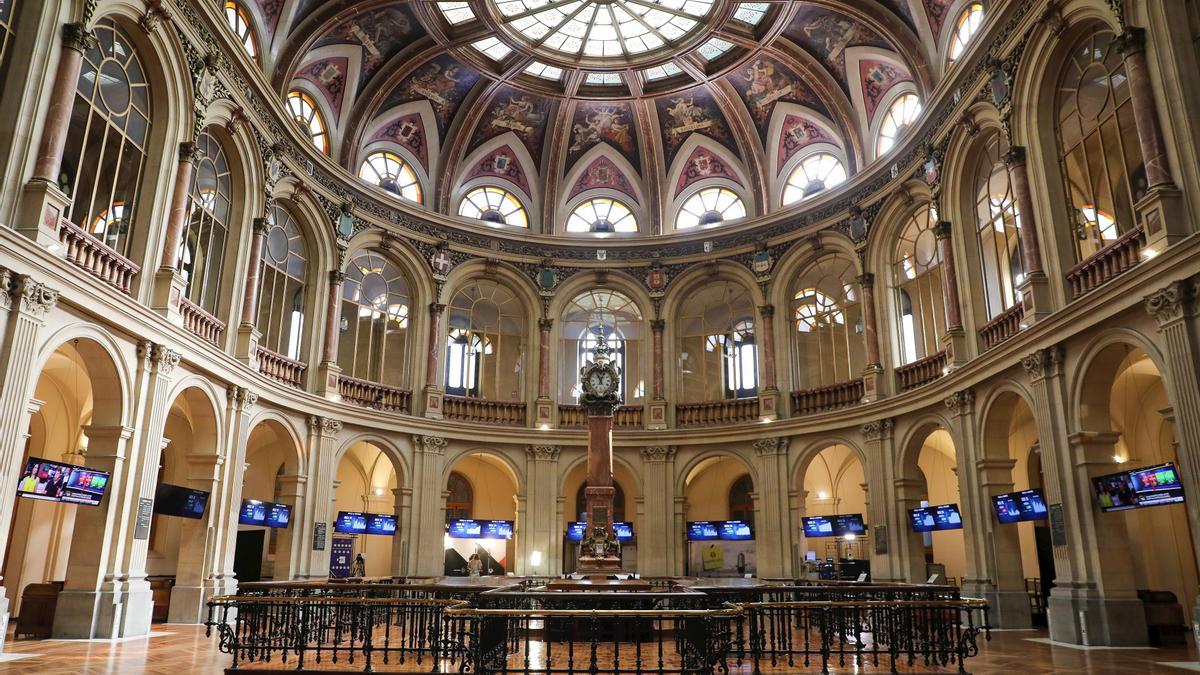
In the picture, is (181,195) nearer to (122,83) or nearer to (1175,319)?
(122,83)

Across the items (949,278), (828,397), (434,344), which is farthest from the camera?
(434,344)

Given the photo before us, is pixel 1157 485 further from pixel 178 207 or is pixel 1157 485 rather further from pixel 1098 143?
pixel 178 207

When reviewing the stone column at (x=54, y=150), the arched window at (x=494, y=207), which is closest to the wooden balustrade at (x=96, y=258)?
the stone column at (x=54, y=150)

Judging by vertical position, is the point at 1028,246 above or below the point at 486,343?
below

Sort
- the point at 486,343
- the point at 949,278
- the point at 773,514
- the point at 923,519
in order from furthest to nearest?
the point at 486,343 < the point at 773,514 < the point at 923,519 < the point at 949,278

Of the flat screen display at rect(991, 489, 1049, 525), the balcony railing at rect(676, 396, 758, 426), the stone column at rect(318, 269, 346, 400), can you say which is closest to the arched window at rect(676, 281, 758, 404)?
the balcony railing at rect(676, 396, 758, 426)

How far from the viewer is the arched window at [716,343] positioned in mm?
27891

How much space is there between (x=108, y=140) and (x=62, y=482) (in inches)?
253

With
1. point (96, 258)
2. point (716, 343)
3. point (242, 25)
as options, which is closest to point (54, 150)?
point (96, 258)

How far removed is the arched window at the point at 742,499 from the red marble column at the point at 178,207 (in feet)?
67.9

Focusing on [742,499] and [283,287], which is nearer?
[283,287]

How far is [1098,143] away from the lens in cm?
1572

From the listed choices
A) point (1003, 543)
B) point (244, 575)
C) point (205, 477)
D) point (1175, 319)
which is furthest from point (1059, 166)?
point (244, 575)

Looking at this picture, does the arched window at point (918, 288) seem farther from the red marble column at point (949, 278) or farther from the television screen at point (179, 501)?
the television screen at point (179, 501)
